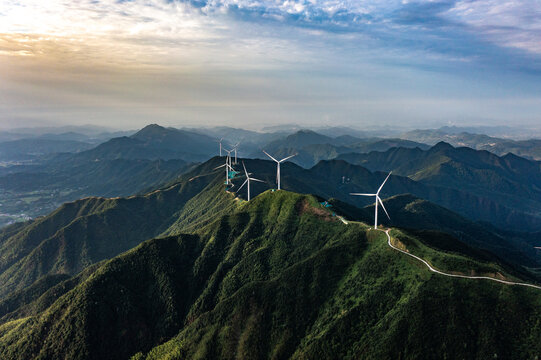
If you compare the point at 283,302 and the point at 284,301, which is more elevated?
the point at 284,301

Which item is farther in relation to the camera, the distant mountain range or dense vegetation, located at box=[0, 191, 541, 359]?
the distant mountain range

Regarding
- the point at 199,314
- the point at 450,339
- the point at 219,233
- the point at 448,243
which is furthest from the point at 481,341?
the point at 219,233

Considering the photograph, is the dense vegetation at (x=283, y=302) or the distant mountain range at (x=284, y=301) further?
the distant mountain range at (x=284, y=301)

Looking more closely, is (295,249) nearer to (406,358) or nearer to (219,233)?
(219,233)

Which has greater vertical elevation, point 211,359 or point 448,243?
point 448,243
